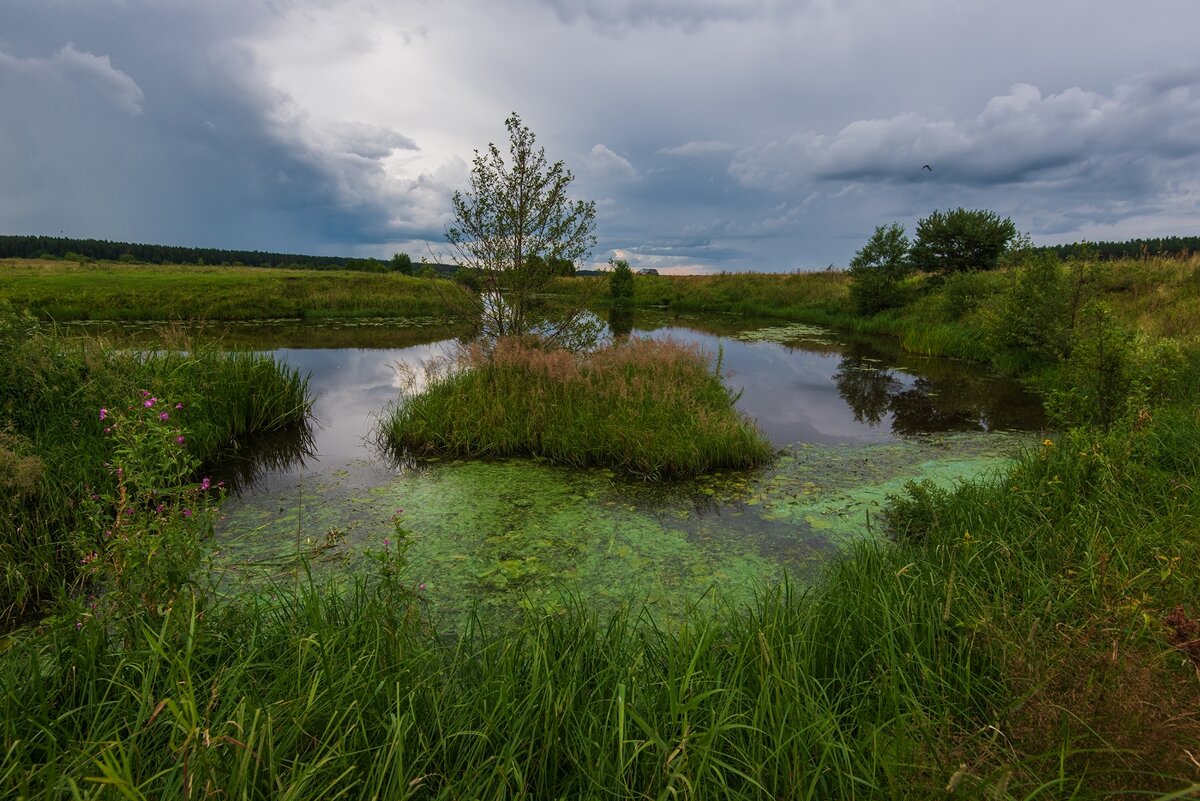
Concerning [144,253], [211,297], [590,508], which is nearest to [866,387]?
[590,508]

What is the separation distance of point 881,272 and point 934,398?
14.8 metres

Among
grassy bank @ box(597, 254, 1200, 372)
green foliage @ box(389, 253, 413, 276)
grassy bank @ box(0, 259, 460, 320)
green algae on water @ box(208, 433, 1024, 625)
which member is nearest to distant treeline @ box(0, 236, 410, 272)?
green foliage @ box(389, 253, 413, 276)

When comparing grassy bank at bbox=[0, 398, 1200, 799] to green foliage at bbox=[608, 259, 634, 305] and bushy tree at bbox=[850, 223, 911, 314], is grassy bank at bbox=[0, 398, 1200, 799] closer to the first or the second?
bushy tree at bbox=[850, 223, 911, 314]

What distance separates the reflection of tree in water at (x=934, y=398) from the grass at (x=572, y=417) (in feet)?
12.6

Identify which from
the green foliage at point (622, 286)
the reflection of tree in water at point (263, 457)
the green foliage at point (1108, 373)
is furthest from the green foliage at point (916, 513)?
the green foliage at point (622, 286)

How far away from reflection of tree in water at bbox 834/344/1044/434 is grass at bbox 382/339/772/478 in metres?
3.83

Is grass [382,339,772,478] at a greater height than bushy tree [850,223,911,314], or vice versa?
bushy tree [850,223,911,314]

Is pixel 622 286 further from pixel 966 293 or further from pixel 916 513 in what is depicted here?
pixel 916 513

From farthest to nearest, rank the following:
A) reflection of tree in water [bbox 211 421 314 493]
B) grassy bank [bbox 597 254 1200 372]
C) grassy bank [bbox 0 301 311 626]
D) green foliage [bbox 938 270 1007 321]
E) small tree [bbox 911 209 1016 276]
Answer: small tree [bbox 911 209 1016 276]
green foliage [bbox 938 270 1007 321]
grassy bank [bbox 597 254 1200 372]
reflection of tree in water [bbox 211 421 314 493]
grassy bank [bbox 0 301 311 626]

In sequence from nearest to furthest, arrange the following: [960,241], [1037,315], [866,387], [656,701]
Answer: [656,701] → [1037,315] → [866,387] → [960,241]

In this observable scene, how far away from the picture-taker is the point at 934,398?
38.5ft

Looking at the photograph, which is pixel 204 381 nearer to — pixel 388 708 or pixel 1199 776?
pixel 388 708

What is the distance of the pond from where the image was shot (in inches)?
162

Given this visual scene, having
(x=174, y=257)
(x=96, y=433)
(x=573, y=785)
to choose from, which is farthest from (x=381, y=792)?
(x=174, y=257)
